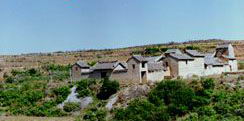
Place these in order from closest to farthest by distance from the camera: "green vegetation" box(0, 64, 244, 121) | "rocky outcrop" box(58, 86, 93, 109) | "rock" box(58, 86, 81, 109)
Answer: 1. "green vegetation" box(0, 64, 244, 121)
2. "rocky outcrop" box(58, 86, 93, 109)
3. "rock" box(58, 86, 81, 109)

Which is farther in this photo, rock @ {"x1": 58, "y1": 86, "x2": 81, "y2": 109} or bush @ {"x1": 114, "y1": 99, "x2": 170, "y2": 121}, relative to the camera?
rock @ {"x1": 58, "y1": 86, "x2": 81, "y2": 109}

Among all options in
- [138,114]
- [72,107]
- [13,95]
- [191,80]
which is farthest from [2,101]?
[191,80]

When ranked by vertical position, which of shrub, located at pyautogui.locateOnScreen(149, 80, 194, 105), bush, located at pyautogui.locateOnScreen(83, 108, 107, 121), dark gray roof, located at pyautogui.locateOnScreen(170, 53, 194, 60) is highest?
dark gray roof, located at pyautogui.locateOnScreen(170, 53, 194, 60)

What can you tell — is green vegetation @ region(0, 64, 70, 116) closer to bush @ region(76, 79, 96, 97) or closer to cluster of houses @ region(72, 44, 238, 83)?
bush @ region(76, 79, 96, 97)

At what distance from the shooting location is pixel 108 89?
53.0 meters

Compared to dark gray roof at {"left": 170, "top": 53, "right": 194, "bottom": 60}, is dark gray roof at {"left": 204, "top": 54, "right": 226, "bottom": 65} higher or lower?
lower

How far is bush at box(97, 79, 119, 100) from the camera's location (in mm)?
52969

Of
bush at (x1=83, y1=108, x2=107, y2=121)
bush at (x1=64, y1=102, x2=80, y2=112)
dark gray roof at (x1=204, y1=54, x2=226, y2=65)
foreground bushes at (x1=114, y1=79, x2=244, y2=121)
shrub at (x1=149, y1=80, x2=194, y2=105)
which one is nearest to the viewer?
foreground bushes at (x1=114, y1=79, x2=244, y2=121)

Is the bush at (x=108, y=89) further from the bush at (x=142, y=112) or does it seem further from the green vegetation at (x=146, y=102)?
the bush at (x=142, y=112)

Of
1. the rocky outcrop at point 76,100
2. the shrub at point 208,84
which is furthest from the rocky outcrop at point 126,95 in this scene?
the shrub at point 208,84

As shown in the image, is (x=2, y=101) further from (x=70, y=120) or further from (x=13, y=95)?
(x=70, y=120)

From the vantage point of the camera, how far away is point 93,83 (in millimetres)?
56281

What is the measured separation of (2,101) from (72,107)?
11.6 metres

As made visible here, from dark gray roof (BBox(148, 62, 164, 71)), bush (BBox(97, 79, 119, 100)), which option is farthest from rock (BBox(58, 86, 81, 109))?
dark gray roof (BBox(148, 62, 164, 71))
